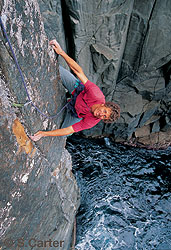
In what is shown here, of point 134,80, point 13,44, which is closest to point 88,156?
point 134,80

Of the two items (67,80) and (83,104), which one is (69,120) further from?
(67,80)

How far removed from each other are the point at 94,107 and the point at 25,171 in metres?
1.22

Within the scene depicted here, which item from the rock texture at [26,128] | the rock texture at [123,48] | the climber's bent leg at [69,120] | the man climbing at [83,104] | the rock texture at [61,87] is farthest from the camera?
the rock texture at [123,48]

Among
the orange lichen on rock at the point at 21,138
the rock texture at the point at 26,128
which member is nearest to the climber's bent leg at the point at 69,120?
the rock texture at the point at 26,128

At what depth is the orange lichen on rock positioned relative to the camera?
173 centimetres

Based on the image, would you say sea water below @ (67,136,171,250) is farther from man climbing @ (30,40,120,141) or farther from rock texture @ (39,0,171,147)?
man climbing @ (30,40,120,141)

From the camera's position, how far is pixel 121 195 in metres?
6.89

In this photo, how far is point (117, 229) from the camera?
5.96 metres

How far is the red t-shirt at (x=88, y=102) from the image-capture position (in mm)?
2508

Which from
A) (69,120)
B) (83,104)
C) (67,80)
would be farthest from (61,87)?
(69,120)

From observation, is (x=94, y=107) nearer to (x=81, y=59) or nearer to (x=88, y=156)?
(x=81, y=59)

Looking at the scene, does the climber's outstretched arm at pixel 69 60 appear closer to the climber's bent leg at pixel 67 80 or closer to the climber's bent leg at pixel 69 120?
the climber's bent leg at pixel 67 80

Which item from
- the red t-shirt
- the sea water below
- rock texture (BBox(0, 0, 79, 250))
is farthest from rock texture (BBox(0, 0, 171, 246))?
the sea water below

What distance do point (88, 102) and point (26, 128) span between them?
99cm
